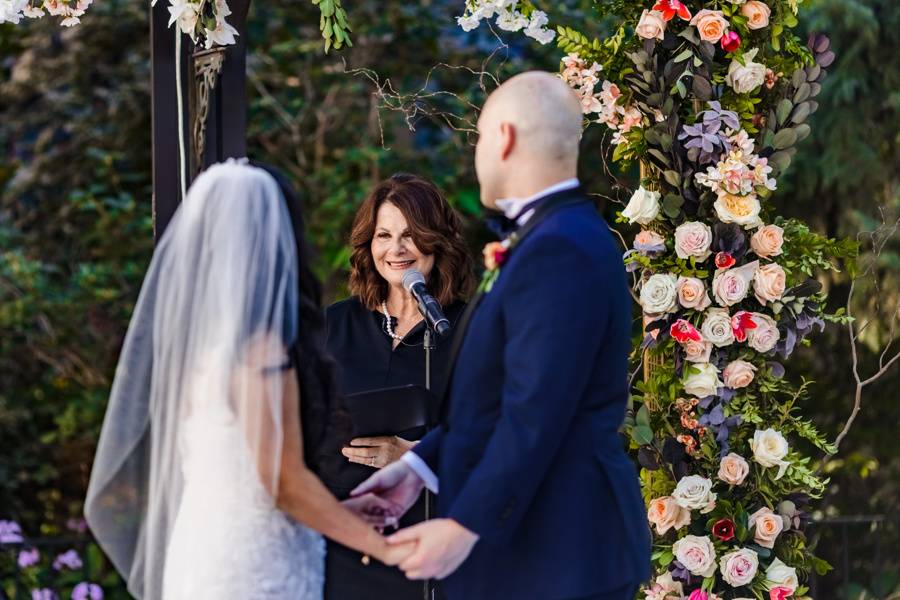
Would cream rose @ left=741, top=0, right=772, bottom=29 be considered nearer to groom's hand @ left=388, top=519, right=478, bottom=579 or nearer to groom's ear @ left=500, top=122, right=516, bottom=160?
groom's ear @ left=500, top=122, right=516, bottom=160

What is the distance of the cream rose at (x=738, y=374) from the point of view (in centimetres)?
379

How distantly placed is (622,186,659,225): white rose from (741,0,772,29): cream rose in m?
0.56

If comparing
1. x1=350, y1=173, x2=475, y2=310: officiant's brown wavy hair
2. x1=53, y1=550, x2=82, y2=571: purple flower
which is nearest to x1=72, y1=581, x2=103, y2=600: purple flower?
x1=53, y1=550, x2=82, y2=571: purple flower

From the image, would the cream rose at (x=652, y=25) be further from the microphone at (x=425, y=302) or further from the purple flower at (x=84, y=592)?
the purple flower at (x=84, y=592)

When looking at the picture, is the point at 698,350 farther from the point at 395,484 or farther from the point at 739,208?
the point at 395,484

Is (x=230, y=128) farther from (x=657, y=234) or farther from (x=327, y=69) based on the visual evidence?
(x=327, y=69)

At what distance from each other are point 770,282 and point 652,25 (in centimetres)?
80

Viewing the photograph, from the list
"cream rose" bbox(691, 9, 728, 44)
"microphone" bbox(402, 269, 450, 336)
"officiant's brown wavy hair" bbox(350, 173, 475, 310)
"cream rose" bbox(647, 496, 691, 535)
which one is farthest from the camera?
"officiant's brown wavy hair" bbox(350, 173, 475, 310)

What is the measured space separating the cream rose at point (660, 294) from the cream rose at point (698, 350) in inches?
4.6

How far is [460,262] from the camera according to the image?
4.14 metres

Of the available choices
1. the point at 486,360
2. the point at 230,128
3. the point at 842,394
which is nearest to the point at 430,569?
the point at 486,360

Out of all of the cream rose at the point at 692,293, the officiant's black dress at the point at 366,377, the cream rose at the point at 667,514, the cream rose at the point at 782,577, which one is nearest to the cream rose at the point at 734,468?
the cream rose at the point at 667,514

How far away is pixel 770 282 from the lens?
12.3 feet

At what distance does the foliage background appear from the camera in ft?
23.3
